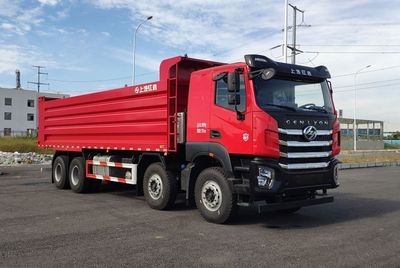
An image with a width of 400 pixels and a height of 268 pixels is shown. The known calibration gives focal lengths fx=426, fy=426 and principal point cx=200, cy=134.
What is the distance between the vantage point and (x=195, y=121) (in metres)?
8.25

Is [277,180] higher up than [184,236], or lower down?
higher up

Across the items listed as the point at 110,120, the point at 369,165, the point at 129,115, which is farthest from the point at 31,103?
the point at 129,115

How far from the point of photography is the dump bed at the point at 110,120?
910 cm

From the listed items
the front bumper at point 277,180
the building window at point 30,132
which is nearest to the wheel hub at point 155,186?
the front bumper at point 277,180

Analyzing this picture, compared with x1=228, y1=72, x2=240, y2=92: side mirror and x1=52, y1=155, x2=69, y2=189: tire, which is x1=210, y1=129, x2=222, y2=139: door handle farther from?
x1=52, y1=155, x2=69, y2=189: tire

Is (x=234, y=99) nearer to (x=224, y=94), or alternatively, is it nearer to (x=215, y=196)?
(x=224, y=94)

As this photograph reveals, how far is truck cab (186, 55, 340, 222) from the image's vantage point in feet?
23.2

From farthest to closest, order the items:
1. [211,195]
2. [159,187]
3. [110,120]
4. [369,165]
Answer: [369,165], [110,120], [159,187], [211,195]

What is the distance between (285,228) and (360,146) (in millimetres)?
52755

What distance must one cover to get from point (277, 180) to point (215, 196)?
1.20 metres

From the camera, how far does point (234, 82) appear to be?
7230 mm

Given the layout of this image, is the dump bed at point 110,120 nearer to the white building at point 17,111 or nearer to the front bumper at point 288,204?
the front bumper at point 288,204

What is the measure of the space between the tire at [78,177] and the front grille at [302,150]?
21.5 feet

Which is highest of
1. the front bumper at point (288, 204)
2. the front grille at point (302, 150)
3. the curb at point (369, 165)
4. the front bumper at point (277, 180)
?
the front grille at point (302, 150)
